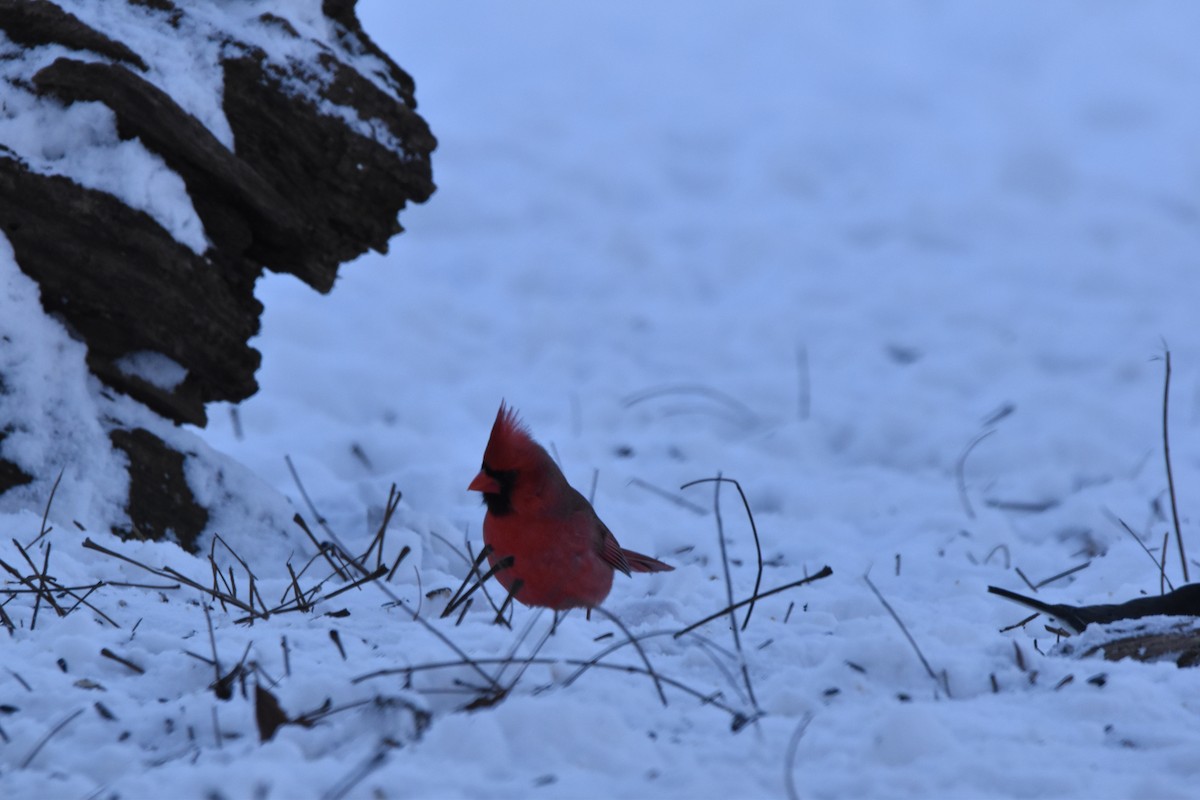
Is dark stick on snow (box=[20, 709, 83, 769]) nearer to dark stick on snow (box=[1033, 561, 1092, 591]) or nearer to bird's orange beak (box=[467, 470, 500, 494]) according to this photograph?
bird's orange beak (box=[467, 470, 500, 494])

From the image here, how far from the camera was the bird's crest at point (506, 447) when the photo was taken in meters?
2.70

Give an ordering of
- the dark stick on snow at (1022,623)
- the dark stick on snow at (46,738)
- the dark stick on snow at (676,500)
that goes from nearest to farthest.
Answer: the dark stick on snow at (46,738) → the dark stick on snow at (1022,623) → the dark stick on snow at (676,500)

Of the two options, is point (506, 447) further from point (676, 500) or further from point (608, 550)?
point (676, 500)

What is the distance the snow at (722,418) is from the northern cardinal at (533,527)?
6.4 inches

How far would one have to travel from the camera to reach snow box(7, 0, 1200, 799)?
178 cm

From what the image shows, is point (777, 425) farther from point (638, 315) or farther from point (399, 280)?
point (399, 280)

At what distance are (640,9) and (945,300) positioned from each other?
512 cm

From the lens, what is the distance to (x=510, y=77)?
32.6 feet

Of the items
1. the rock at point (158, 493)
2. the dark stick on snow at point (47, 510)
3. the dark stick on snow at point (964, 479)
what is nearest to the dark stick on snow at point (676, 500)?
the dark stick on snow at point (964, 479)

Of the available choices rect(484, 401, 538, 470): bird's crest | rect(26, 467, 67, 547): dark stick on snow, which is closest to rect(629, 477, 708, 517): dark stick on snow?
rect(484, 401, 538, 470): bird's crest

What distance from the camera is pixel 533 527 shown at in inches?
106

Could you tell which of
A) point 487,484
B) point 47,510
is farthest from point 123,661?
point 47,510

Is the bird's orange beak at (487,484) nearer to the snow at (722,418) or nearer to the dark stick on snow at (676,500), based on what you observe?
the snow at (722,418)

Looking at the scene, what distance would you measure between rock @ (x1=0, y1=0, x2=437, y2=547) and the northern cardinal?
1.23 metres
